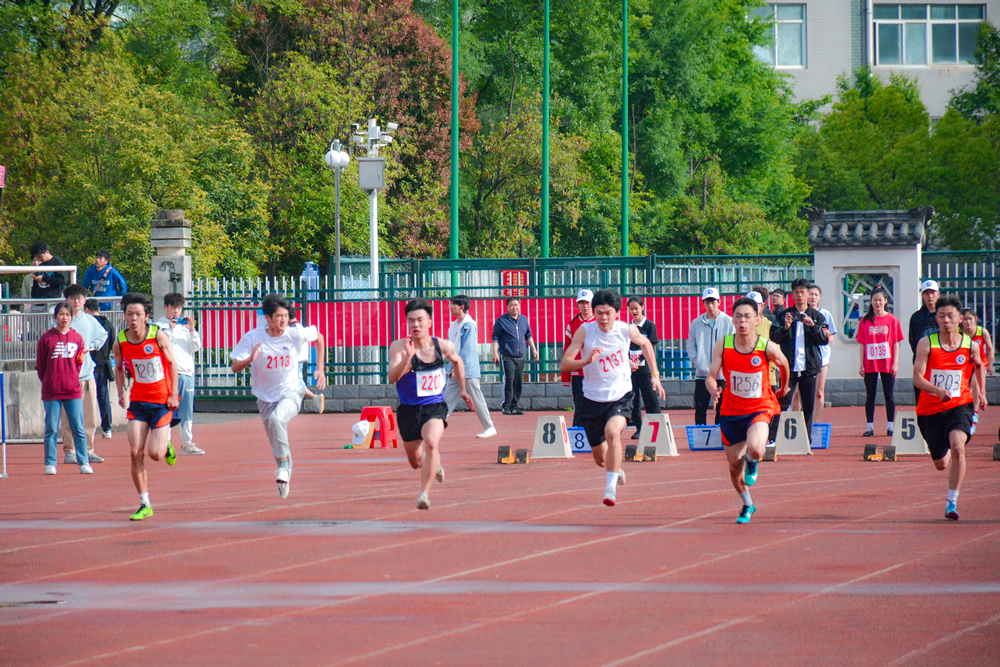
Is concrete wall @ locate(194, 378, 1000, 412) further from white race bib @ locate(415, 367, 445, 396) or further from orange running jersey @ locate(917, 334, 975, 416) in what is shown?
orange running jersey @ locate(917, 334, 975, 416)

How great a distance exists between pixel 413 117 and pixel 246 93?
17.5 ft

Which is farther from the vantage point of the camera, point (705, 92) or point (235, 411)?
point (705, 92)

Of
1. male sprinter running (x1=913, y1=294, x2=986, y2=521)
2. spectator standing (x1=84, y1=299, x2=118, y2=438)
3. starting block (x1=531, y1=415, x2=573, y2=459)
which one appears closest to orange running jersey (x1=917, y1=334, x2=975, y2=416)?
male sprinter running (x1=913, y1=294, x2=986, y2=521)

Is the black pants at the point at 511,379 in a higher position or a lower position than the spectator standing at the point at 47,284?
lower

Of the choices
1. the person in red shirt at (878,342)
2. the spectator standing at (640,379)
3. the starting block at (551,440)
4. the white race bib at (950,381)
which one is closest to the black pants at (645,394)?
the spectator standing at (640,379)

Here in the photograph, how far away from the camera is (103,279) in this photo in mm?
18953

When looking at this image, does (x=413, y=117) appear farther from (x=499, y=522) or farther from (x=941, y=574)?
(x=941, y=574)

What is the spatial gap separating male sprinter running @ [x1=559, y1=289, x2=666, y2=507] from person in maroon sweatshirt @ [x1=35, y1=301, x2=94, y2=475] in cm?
594

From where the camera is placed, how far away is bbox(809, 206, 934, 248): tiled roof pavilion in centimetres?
2197

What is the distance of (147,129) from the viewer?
87.7 feet

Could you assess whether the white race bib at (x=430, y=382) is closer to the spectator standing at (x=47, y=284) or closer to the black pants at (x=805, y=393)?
the black pants at (x=805, y=393)

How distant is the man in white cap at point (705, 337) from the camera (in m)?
15.6

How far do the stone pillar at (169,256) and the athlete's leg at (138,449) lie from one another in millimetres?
11701

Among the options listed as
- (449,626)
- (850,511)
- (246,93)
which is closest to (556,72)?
(246,93)
